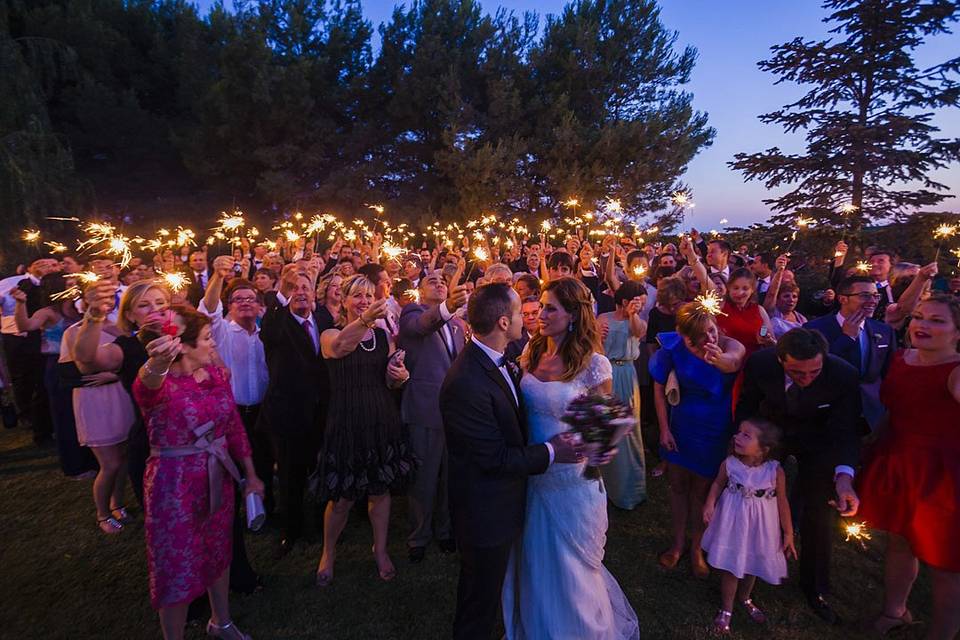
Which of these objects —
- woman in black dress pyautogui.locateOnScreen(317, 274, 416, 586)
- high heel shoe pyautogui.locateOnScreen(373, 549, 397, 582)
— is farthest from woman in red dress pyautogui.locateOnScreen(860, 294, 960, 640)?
high heel shoe pyautogui.locateOnScreen(373, 549, 397, 582)

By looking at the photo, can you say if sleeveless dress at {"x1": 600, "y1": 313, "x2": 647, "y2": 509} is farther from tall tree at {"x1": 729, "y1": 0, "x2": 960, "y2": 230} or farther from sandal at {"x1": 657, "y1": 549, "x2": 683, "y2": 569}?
tall tree at {"x1": 729, "y1": 0, "x2": 960, "y2": 230}

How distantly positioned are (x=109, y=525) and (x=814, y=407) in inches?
235

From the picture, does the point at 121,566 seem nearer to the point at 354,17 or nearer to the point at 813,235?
the point at 813,235

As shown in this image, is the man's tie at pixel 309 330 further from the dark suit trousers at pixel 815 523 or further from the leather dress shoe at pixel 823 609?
the leather dress shoe at pixel 823 609

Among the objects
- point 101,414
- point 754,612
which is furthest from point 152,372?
point 754,612

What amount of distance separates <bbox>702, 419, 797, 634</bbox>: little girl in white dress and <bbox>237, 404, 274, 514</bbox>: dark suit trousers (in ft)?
12.7

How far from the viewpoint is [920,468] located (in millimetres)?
3049

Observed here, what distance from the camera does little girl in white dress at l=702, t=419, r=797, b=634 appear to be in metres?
3.33

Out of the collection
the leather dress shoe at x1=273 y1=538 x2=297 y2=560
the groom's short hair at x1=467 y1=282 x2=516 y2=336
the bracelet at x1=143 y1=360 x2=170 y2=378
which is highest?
the groom's short hair at x1=467 y1=282 x2=516 y2=336

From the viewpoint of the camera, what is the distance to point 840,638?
327 cm

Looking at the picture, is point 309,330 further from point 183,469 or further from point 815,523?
point 815,523

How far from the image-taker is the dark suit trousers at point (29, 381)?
6395 millimetres

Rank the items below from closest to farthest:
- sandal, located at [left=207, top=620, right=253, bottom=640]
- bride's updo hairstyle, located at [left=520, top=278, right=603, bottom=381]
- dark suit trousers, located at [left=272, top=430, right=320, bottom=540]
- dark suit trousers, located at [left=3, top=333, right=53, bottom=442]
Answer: bride's updo hairstyle, located at [left=520, top=278, right=603, bottom=381]
sandal, located at [left=207, top=620, right=253, bottom=640]
dark suit trousers, located at [left=272, top=430, right=320, bottom=540]
dark suit trousers, located at [left=3, top=333, right=53, bottom=442]

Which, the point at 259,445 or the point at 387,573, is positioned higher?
the point at 259,445
